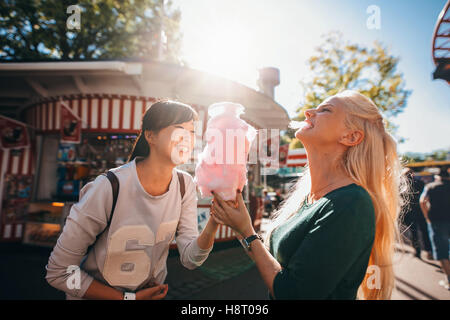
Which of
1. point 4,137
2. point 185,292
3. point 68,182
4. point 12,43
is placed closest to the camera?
point 185,292

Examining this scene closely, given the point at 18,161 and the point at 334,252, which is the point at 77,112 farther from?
the point at 334,252

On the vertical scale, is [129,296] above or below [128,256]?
below

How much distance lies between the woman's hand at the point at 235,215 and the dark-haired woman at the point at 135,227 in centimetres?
14

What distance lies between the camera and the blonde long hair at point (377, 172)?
A: 4.39ft

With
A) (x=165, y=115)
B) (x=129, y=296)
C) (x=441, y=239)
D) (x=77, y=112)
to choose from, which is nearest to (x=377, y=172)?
(x=165, y=115)

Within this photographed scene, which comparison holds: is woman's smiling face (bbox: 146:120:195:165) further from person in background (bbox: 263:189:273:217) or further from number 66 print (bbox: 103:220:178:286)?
person in background (bbox: 263:189:273:217)

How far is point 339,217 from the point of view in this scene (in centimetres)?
109

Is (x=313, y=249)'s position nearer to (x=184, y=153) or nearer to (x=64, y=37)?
(x=184, y=153)

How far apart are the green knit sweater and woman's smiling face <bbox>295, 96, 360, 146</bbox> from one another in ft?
1.18

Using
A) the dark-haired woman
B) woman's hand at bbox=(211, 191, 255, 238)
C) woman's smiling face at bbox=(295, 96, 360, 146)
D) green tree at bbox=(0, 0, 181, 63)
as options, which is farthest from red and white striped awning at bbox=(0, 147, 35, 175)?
woman's smiling face at bbox=(295, 96, 360, 146)

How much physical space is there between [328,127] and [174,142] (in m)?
0.98
